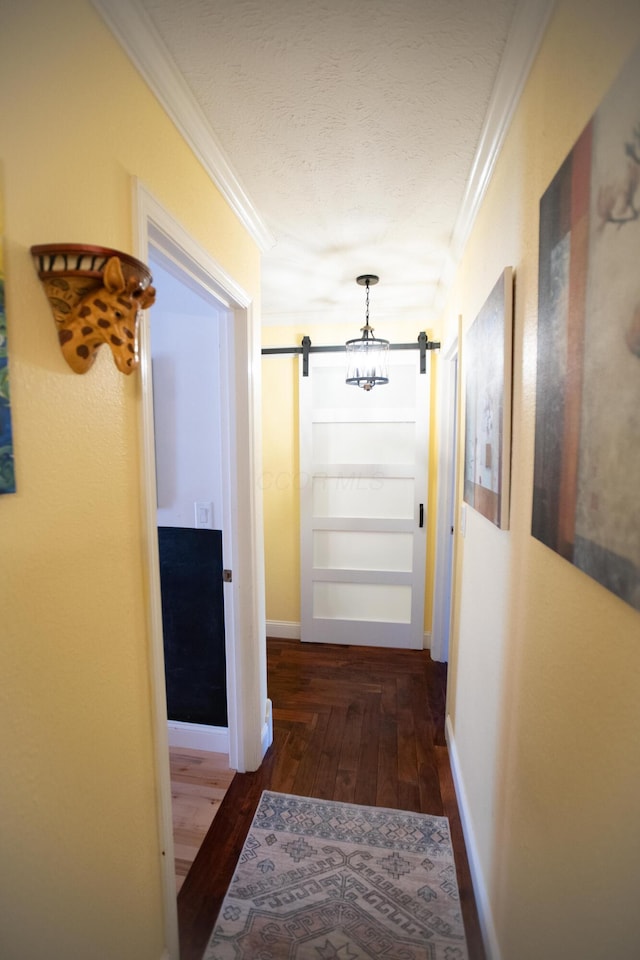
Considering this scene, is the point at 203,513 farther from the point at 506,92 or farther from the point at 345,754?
the point at 506,92

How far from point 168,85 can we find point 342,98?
458 millimetres

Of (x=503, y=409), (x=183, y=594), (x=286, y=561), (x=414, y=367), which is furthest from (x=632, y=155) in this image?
(x=286, y=561)

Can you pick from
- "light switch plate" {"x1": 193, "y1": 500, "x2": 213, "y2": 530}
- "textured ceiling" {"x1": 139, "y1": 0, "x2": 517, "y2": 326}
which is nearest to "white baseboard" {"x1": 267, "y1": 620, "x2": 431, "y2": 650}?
"light switch plate" {"x1": 193, "y1": 500, "x2": 213, "y2": 530}

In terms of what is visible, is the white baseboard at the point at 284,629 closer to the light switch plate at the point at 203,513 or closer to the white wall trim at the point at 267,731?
the white wall trim at the point at 267,731

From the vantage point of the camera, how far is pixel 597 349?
61 centimetres

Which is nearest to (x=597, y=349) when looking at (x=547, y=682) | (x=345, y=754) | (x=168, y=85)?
(x=547, y=682)

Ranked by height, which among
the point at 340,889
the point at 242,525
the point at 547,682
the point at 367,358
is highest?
the point at 367,358

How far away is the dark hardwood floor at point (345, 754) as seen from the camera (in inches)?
55.3

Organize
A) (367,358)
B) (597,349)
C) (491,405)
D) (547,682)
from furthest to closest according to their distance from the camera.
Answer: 1. (367,358)
2. (491,405)
3. (547,682)
4. (597,349)

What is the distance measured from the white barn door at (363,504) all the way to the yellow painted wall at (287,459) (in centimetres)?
11

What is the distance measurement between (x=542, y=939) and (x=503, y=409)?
1163mm

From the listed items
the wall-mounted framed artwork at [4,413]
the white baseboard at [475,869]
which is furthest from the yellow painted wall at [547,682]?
the wall-mounted framed artwork at [4,413]

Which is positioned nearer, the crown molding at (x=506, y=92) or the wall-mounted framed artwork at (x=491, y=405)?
the crown molding at (x=506, y=92)

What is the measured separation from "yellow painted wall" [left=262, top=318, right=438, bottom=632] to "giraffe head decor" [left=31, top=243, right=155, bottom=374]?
2.27 meters
